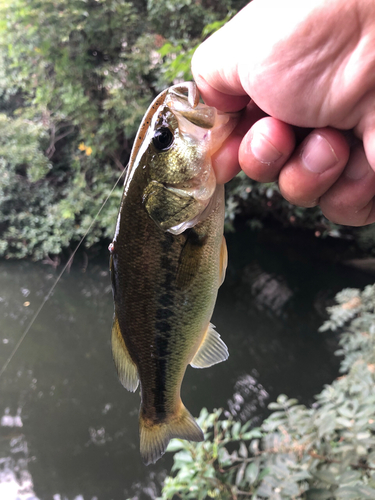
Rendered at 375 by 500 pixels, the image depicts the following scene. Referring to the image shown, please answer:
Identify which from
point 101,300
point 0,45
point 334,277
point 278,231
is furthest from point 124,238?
point 0,45

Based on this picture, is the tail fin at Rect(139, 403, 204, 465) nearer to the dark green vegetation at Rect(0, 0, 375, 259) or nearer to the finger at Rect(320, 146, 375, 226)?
the finger at Rect(320, 146, 375, 226)

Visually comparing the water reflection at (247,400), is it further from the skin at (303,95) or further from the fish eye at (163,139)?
the fish eye at (163,139)

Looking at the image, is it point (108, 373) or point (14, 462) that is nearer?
point (14, 462)

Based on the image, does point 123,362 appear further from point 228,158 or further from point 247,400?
point 247,400

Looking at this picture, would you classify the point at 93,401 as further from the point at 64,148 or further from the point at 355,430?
the point at 64,148

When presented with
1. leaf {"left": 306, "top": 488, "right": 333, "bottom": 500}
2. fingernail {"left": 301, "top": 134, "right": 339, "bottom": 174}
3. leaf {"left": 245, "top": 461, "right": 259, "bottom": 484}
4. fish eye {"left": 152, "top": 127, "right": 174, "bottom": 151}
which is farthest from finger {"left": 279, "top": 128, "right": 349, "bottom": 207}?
leaf {"left": 245, "top": 461, "right": 259, "bottom": 484}

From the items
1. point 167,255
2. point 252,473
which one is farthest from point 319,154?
point 252,473
